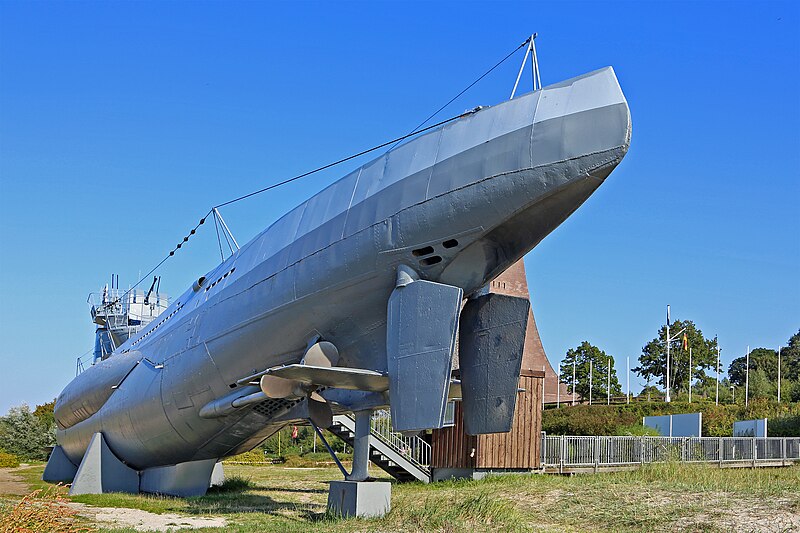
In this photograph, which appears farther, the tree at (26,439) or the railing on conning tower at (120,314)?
the tree at (26,439)

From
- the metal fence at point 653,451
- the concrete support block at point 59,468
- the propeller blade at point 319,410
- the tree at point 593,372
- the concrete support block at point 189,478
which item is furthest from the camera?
the tree at point 593,372

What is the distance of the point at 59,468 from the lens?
3053 cm

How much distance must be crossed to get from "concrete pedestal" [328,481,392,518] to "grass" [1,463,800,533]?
0.91 feet

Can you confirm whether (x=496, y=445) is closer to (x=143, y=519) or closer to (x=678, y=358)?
(x=143, y=519)

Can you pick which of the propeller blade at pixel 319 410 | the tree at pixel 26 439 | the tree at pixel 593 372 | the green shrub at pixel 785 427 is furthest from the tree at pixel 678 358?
the propeller blade at pixel 319 410

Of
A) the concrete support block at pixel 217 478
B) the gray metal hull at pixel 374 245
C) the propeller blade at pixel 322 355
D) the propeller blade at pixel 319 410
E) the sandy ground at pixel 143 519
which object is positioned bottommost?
the concrete support block at pixel 217 478

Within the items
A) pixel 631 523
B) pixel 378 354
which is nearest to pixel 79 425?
pixel 378 354

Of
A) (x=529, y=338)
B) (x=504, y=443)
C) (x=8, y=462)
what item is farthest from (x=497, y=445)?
(x=8, y=462)

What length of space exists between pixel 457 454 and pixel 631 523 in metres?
12.5

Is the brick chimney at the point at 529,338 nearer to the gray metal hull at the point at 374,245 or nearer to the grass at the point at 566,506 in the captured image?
the grass at the point at 566,506

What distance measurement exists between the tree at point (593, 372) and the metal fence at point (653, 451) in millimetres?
53004

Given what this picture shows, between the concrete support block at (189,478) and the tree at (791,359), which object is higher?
the tree at (791,359)

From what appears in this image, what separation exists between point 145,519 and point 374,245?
25.3 feet

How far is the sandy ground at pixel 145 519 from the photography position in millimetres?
15622
